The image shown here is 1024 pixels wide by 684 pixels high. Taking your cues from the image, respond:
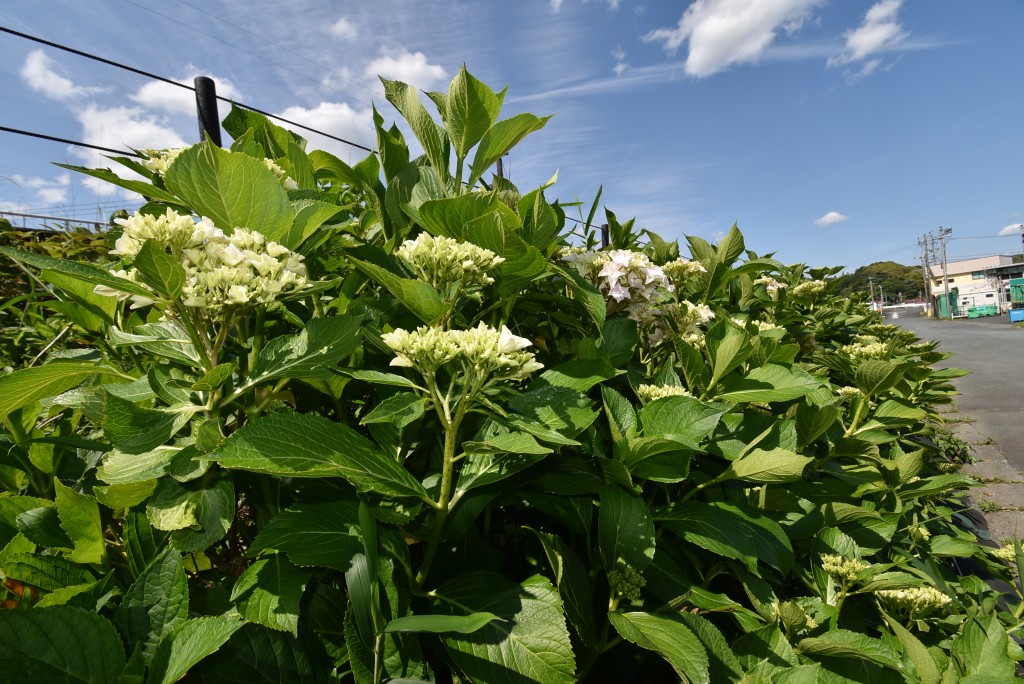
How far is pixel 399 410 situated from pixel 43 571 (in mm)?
549

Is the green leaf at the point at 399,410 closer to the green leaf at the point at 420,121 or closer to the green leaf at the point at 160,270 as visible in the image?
the green leaf at the point at 160,270

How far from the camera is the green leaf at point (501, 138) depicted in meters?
1.15

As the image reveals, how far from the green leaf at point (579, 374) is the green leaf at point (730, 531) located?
35 centimetres

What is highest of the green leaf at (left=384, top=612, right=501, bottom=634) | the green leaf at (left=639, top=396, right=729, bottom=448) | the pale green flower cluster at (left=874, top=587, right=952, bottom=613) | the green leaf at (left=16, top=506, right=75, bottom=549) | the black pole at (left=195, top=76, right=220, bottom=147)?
the black pole at (left=195, top=76, right=220, bottom=147)

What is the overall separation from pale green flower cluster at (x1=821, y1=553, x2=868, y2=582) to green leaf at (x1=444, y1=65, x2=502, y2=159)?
1397mm

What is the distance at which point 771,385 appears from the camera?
129cm

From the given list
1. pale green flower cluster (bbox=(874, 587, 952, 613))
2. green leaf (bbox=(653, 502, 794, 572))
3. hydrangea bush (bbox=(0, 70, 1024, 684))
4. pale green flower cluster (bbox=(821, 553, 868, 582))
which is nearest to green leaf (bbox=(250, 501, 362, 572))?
hydrangea bush (bbox=(0, 70, 1024, 684))

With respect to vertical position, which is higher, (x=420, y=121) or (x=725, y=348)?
(x=420, y=121)

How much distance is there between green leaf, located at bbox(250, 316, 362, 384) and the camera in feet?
2.49

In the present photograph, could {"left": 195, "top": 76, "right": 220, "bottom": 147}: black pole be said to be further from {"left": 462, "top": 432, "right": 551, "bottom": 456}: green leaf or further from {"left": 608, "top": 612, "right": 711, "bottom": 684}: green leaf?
{"left": 608, "top": 612, "right": 711, "bottom": 684}: green leaf

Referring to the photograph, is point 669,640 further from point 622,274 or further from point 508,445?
point 622,274

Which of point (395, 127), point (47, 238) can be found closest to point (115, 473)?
point (395, 127)

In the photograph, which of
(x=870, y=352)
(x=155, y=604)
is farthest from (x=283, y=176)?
(x=870, y=352)

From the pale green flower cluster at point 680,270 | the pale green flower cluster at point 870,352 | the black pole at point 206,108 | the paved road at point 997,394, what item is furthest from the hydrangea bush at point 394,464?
the paved road at point 997,394
